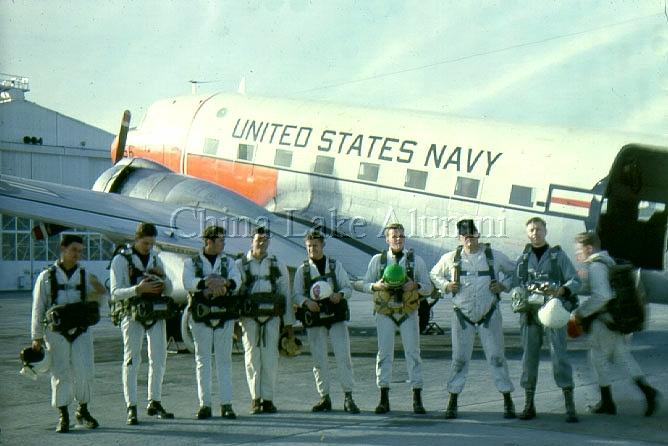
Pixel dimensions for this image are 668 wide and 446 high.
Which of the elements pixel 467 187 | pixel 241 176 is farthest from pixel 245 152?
pixel 467 187

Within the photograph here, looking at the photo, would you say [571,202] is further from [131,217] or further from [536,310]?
[131,217]

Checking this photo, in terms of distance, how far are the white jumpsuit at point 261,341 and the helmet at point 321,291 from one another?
1.17 ft

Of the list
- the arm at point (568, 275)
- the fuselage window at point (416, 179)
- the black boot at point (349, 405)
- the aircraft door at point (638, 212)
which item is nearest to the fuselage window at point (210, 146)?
the fuselage window at point (416, 179)

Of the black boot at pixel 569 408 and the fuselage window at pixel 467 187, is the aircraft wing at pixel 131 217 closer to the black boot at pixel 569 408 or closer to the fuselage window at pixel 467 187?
the fuselage window at pixel 467 187

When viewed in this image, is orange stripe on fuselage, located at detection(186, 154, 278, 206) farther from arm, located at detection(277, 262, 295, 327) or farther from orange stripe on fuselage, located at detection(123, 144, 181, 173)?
arm, located at detection(277, 262, 295, 327)

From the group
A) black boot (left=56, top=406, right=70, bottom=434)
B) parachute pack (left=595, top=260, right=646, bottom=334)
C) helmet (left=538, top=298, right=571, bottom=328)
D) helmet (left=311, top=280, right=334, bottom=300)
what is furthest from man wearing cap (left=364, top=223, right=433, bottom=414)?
black boot (left=56, top=406, right=70, bottom=434)

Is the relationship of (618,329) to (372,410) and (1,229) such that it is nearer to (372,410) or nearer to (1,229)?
(372,410)

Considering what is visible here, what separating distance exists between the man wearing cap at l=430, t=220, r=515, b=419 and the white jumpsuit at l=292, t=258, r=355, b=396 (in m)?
1.05

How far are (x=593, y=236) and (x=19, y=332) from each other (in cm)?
1368

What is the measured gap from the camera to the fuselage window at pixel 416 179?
50.3 ft

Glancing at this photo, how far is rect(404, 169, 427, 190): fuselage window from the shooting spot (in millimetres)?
15340

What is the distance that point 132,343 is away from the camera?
8680 millimetres

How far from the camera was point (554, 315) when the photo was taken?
27.3ft

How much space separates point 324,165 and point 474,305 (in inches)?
317
